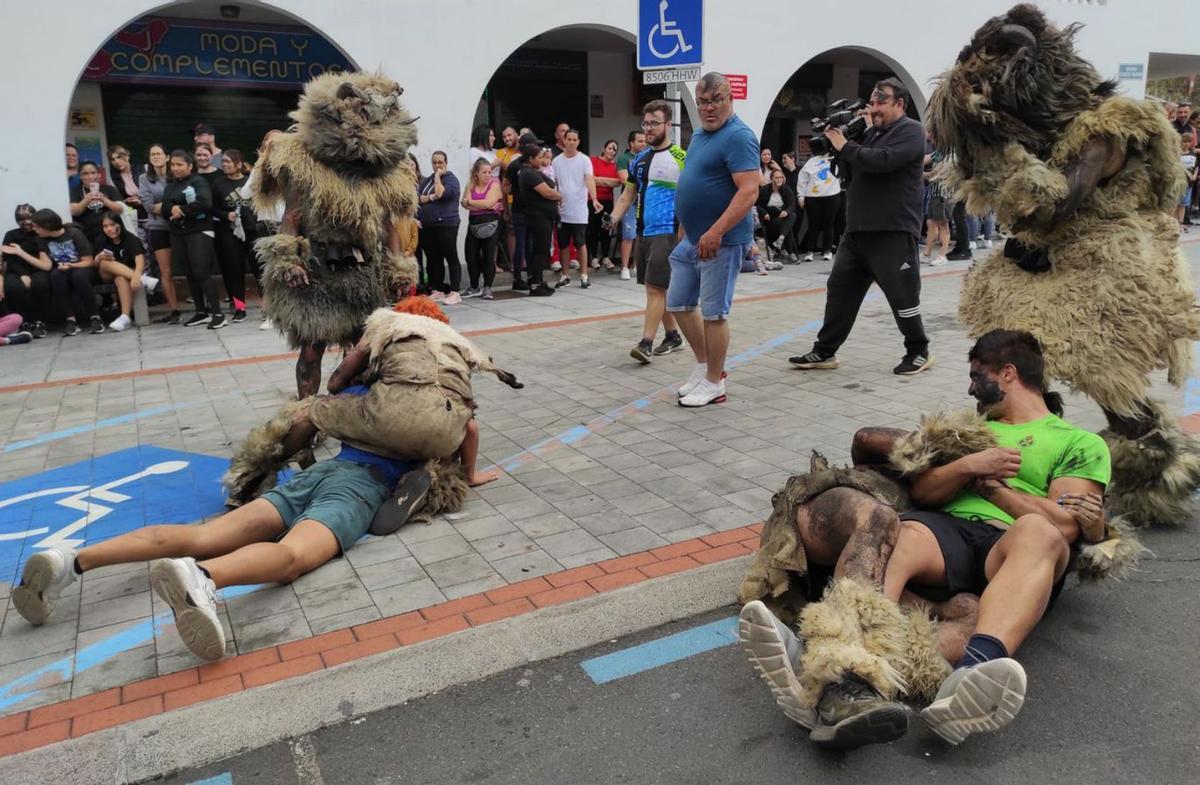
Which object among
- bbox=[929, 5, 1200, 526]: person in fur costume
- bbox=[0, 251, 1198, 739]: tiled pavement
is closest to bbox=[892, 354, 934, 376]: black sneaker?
bbox=[0, 251, 1198, 739]: tiled pavement

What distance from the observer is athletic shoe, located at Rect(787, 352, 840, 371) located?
7.32 metres

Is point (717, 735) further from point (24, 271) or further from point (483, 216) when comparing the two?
point (24, 271)

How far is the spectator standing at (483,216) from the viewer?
457 inches

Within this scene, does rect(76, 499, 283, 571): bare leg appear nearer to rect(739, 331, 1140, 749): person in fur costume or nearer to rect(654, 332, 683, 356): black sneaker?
rect(739, 331, 1140, 749): person in fur costume

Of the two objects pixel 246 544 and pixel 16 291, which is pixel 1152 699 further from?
pixel 16 291

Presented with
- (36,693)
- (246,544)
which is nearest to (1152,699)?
(246,544)

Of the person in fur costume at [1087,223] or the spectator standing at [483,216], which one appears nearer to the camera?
the person in fur costume at [1087,223]

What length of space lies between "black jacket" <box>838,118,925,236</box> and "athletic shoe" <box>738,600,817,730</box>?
4708 millimetres

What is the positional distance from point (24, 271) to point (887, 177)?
8.85 metres

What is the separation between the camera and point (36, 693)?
304 centimetres

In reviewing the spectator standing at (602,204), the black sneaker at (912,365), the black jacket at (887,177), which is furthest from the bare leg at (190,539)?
the spectator standing at (602,204)

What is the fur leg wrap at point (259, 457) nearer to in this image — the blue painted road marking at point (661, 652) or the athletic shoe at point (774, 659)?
the blue painted road marking at point (661, 652)

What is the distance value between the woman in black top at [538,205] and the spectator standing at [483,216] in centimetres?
38

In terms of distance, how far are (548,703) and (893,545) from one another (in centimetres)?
122
